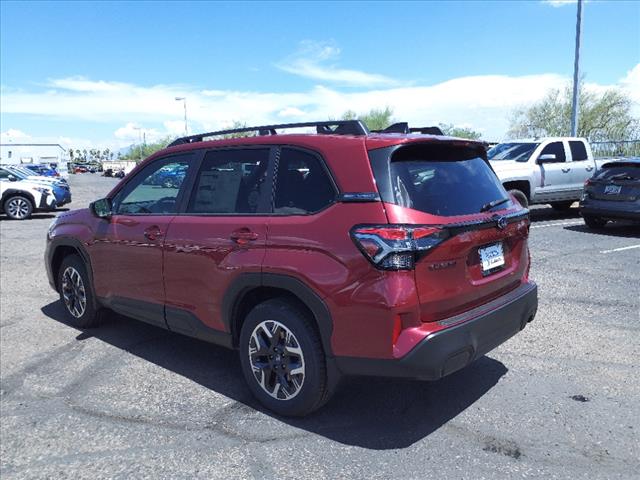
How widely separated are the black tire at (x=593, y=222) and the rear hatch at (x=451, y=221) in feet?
27.3

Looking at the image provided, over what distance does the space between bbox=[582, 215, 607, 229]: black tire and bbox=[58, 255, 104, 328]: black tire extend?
9607 mm

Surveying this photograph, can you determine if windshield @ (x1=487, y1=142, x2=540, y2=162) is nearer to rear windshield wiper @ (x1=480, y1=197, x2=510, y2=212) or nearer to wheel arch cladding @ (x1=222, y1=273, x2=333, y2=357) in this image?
rear windshield wiper @ (x1=480, y1=197, x2=510, y2=212)

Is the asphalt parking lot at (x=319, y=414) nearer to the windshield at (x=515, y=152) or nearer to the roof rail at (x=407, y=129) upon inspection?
the roof rail at (x=407, y=129)

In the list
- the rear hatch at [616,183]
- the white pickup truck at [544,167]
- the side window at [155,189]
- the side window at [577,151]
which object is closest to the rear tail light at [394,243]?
the side window at [155,189]

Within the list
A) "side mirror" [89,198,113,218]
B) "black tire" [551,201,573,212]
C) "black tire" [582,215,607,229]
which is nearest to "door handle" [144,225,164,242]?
"side mirror" [89,198,113,218]

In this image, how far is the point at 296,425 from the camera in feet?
10.9

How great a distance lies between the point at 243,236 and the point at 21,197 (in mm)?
15103

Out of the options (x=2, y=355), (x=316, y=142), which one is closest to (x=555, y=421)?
(x=316, y=142)

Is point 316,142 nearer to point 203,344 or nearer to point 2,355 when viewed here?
point 203,344

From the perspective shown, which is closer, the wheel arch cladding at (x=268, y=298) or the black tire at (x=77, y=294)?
the wheel arch cladding at (x=268, y=298)

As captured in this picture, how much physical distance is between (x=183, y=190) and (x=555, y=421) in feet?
9.80

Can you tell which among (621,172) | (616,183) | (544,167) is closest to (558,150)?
(544,167)

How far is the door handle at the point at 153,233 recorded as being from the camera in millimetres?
4086

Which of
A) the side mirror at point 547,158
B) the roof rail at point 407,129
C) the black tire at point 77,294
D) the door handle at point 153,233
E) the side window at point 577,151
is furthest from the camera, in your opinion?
the side window at point 577,151
